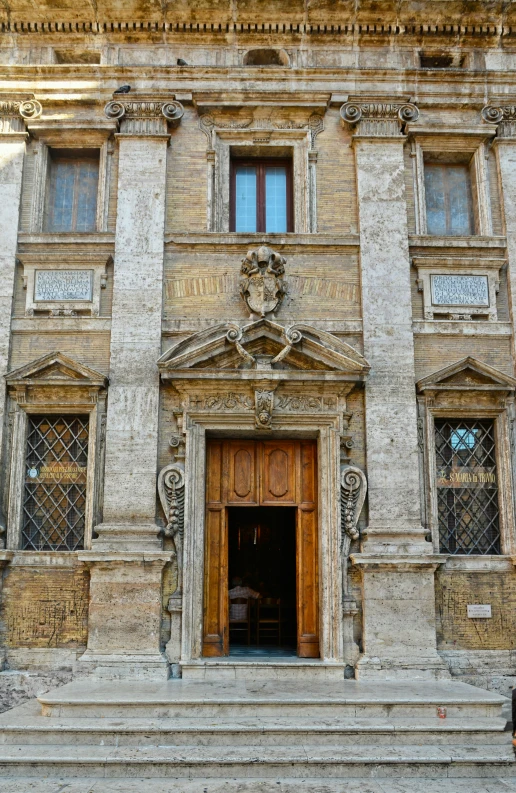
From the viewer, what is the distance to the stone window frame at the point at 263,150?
11.4 metres

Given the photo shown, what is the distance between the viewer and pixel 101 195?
11359 mm

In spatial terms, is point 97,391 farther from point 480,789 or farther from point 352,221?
point 480,789

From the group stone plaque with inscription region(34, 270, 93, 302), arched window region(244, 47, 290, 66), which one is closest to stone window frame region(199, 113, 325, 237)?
arched window region(244, 47, 290, 66)

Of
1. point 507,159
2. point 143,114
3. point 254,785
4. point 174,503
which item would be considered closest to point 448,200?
point 507,159

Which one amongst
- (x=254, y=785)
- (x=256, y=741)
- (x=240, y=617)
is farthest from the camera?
(x=240, y=617)

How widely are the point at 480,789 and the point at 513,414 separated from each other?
5.09 m

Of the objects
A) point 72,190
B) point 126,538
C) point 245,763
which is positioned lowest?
point 245,763

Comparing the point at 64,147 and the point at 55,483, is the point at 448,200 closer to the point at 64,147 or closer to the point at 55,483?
the point at 64,147

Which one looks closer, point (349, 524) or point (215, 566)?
point (349, 524)

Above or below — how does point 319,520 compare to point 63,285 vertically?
below

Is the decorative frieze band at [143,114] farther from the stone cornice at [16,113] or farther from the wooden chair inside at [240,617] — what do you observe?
the wooden chair inside at [240,617]

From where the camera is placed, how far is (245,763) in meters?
7.43

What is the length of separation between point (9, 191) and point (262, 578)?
7415 millimetres

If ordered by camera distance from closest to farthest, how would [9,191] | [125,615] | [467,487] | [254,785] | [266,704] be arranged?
[254,785] → [266,704] → [125,615] → [467,487] → [9,191]
